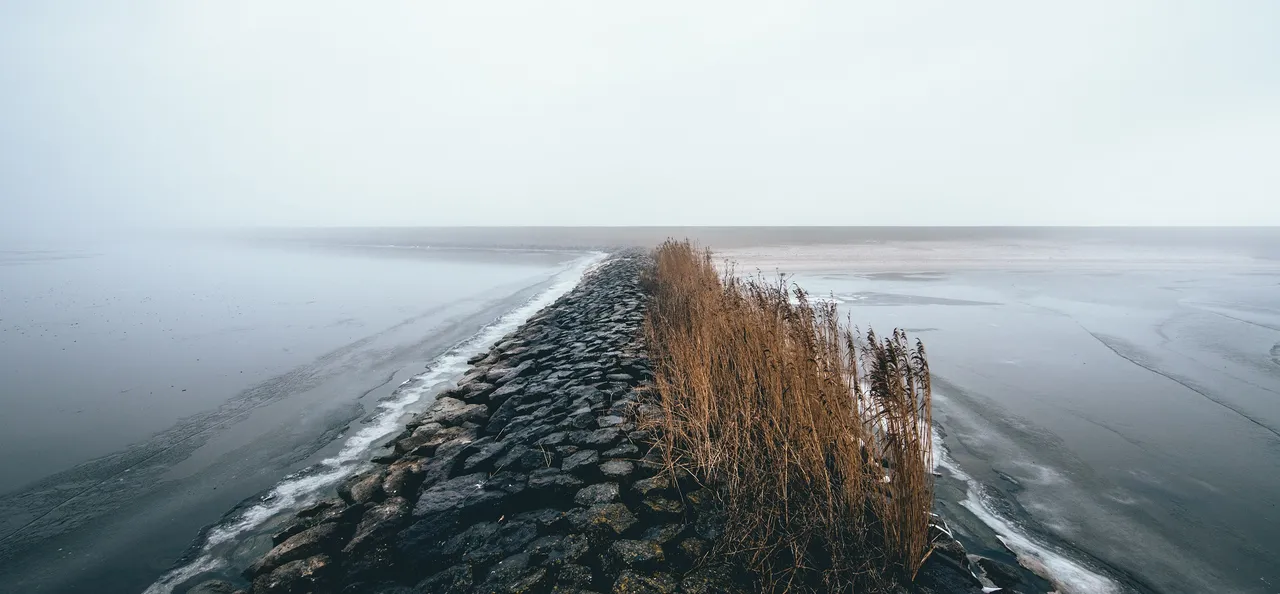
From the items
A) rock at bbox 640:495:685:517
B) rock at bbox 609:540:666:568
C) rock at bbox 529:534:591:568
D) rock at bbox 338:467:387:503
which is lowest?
rock at bbox 338:467:387:503

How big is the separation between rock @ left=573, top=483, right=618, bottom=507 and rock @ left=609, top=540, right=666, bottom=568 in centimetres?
53

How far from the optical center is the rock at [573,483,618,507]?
12.5 feet

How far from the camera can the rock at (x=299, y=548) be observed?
141 inches

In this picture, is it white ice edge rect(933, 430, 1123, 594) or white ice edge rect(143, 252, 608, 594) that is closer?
white ice edge rect(933, 430, 1123, 594)

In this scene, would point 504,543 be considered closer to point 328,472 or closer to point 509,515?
point 509,515

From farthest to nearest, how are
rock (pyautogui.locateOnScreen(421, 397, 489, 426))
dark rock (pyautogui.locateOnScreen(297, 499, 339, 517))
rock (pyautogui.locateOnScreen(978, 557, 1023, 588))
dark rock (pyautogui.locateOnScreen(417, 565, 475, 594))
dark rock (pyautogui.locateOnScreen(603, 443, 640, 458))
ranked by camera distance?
rock (pyautogui.locateOnScreen(421, 397, 489, 426)), dark rock (pyautogui.locateOnScreen(603, 443, 640, 458)), dark rock (pyautogui.locateOnScreen(297, 499, 339, 517)), rock (pyautogui.locateOnScreen(978, 557, 1023, 588)), dark rock (pyautogui.locateOnScreen(417, 565, 475, 594))

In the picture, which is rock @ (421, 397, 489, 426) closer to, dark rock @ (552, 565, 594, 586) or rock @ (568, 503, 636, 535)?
rock @ (568, 503, 636, 535)

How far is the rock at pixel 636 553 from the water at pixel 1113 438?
105 inches

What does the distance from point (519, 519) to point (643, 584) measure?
119 centimetres

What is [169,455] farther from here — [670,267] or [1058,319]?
[1058,319]

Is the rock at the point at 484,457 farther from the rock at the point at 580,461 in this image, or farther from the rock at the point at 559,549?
the rock at the point at 559,549

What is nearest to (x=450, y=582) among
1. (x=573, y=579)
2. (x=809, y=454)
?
(x=573, y=579)

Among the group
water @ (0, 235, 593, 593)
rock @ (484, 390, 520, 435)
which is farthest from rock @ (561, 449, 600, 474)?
water @ (0, 235, 593, 593)

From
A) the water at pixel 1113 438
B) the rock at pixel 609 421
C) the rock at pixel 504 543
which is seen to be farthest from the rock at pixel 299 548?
the water at pixel 1113 438
